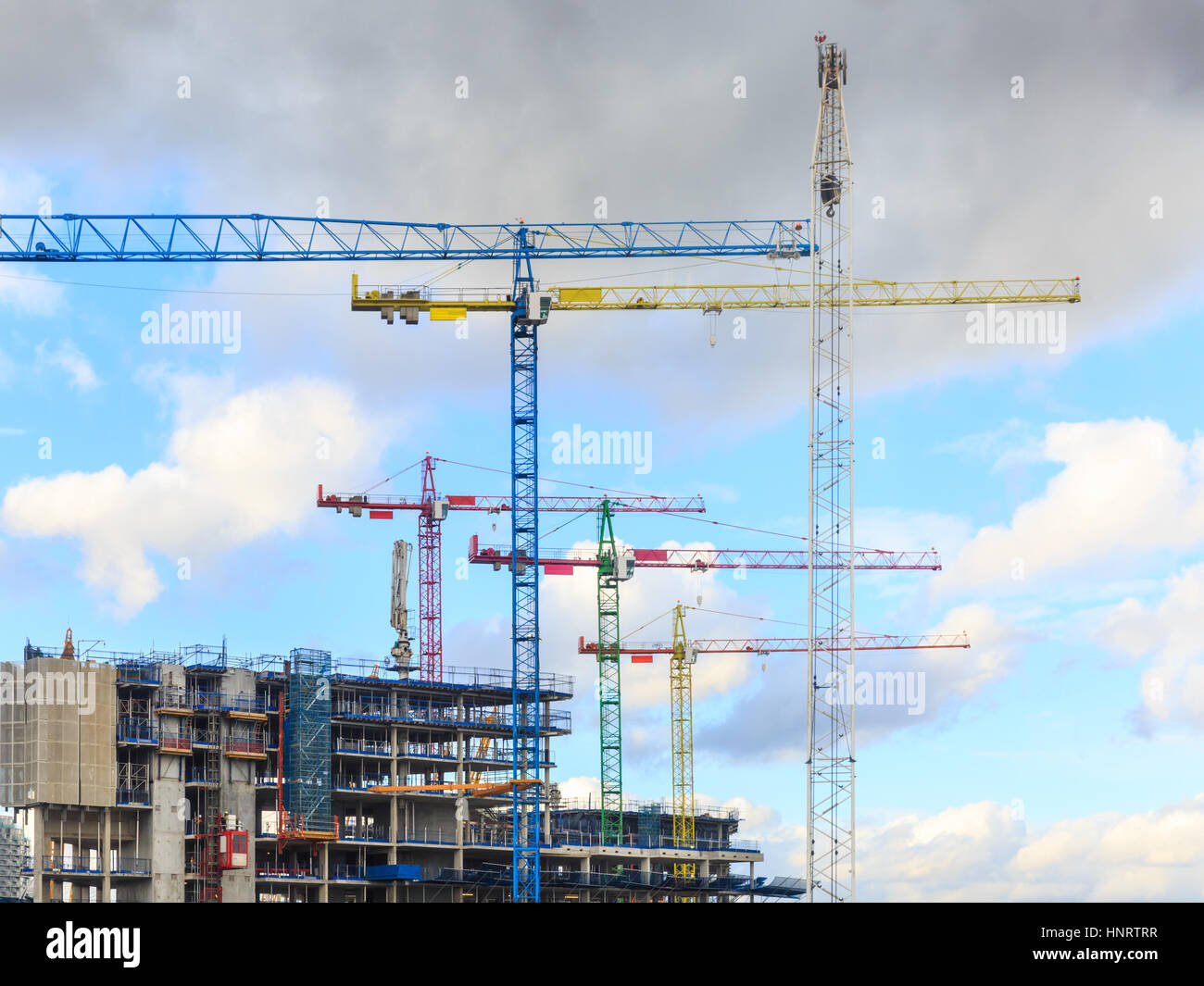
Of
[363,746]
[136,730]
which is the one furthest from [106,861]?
[363,746]

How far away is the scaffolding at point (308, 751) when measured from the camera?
5364 inches

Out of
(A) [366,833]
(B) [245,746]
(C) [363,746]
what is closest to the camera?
(B) [245,746]

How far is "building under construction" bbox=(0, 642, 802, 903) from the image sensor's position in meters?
124

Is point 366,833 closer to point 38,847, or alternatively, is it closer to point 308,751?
point 308,751

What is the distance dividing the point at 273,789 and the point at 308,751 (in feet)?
15.5

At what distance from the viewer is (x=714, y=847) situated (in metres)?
179

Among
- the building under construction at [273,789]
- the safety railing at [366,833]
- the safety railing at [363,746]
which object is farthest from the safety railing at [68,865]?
the safety railing at [363,746]

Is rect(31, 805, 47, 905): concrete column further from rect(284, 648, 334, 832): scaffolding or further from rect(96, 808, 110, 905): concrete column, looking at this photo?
rect(284, 648, 334, 832): scaffolding

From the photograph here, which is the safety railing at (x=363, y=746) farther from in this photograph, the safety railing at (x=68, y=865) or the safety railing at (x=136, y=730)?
the safety railing at (x=68, y=865)

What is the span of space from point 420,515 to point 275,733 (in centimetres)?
5199

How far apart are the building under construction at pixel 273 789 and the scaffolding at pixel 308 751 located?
0.49 feet

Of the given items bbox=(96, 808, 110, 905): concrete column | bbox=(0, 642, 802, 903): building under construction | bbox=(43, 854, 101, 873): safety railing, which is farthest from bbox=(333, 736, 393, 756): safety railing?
bbox=(43, 854, 101, 873): safety railing

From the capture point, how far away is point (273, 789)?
138 metres
